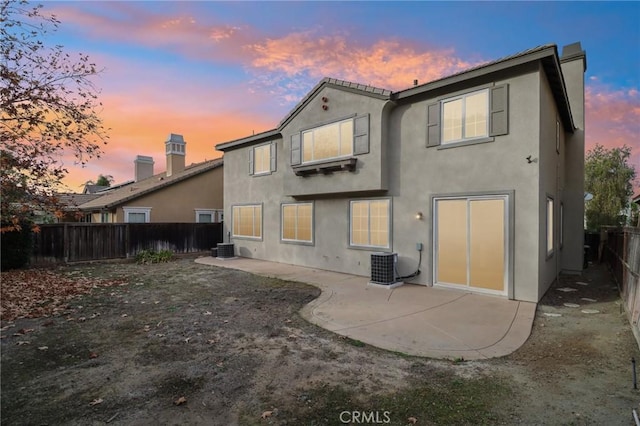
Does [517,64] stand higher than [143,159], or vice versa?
[143,159]

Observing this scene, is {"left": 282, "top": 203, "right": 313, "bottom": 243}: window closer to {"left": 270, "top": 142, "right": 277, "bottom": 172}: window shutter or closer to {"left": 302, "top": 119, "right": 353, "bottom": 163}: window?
{"left": 270, "top": 142, "right": 277, "bottom": 172}: window shutter

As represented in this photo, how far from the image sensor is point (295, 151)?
1212cm

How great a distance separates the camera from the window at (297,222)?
12.4 metres

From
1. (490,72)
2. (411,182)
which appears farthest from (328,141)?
(490,72)

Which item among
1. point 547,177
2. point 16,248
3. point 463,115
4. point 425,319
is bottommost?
point 425,319

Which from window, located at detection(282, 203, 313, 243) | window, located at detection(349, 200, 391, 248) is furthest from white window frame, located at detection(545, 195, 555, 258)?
window, located at detection(282, 203, 313, 243)

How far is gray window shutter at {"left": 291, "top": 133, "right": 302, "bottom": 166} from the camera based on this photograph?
1198 cm

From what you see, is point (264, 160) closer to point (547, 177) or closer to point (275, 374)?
point (547, 177)

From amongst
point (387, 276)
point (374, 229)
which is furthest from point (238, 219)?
point (387, 276)

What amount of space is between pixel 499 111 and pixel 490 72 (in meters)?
0.95

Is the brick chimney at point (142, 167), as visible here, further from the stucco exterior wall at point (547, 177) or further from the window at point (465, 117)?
the stucco exterior wall at point (547, 177)

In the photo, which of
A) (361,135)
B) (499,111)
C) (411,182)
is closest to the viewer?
(499,111)

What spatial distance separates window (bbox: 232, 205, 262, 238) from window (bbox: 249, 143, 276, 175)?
1.68 meters

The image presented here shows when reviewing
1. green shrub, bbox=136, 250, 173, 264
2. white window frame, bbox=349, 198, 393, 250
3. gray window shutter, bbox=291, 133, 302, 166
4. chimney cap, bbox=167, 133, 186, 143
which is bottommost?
green shrub, bbox=136, 250, 173, 264
